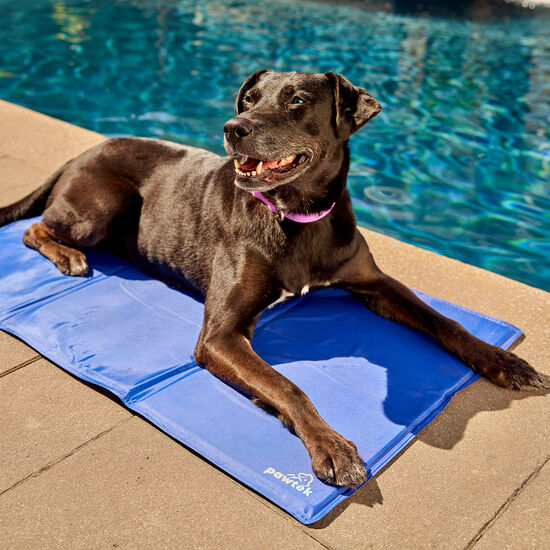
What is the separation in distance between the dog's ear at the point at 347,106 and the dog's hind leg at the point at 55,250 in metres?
1.89

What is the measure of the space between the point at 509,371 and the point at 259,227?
147 cm

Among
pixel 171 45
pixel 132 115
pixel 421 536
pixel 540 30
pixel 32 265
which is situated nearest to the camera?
pixel 421 536

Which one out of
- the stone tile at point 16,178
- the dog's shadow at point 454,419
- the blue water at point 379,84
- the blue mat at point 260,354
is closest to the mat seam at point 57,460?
the blue mat at point 260,354

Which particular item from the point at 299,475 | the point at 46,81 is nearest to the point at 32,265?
the point at 299,475

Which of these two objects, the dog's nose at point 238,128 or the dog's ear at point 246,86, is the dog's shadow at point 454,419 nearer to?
the dog's nose at point 238,128

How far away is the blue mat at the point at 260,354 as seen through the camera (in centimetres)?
269

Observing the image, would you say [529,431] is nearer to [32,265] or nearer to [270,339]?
[270,339]

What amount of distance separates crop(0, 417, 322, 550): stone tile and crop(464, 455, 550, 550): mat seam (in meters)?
0.59

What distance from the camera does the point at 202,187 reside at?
12.8 ft

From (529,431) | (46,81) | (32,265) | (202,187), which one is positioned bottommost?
(46,81)

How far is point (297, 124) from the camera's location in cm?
316

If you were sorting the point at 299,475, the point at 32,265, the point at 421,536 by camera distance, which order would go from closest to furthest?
the point at 421,536
the point at 299,475
the point at 32,265

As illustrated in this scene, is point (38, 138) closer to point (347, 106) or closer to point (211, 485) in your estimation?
point (347, 106)

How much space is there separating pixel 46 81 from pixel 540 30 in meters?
10.8
